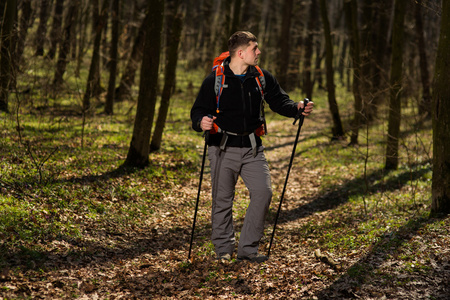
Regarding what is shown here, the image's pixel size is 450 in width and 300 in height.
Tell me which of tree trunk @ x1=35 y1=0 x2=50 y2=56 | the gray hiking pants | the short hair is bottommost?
the gray hiking pants

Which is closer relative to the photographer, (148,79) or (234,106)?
(234,106)

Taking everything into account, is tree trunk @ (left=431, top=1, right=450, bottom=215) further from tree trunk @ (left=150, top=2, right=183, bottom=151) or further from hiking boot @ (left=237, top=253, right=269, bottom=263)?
tree trunk @ (left=150, top=2, right=183, bottom=151)

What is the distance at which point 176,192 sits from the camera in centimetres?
937

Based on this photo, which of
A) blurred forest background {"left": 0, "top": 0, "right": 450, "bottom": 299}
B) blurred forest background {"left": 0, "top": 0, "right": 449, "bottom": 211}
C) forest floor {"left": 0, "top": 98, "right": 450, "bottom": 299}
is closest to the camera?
forest floor {"left": 0, "top": 98, "right": 450, "bottom": 299}

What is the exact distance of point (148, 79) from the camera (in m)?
9.59

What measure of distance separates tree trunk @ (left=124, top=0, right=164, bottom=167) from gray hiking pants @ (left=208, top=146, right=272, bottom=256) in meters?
4.68

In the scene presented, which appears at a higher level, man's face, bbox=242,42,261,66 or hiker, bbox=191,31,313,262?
man's face, bbox=242,42,261,66

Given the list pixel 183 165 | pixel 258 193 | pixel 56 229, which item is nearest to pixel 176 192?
pixel 183 165

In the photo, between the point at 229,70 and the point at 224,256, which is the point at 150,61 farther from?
the point at 224,256

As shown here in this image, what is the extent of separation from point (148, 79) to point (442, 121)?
6.20 m

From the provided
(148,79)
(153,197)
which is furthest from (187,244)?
(148,79)

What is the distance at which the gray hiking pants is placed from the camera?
17.3ft

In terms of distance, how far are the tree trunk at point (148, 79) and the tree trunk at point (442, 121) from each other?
590 centimetres

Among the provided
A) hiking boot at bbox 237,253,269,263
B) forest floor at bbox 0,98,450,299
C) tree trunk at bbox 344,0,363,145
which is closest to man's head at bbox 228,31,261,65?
hiking boot at bbox 237,253,269,263
